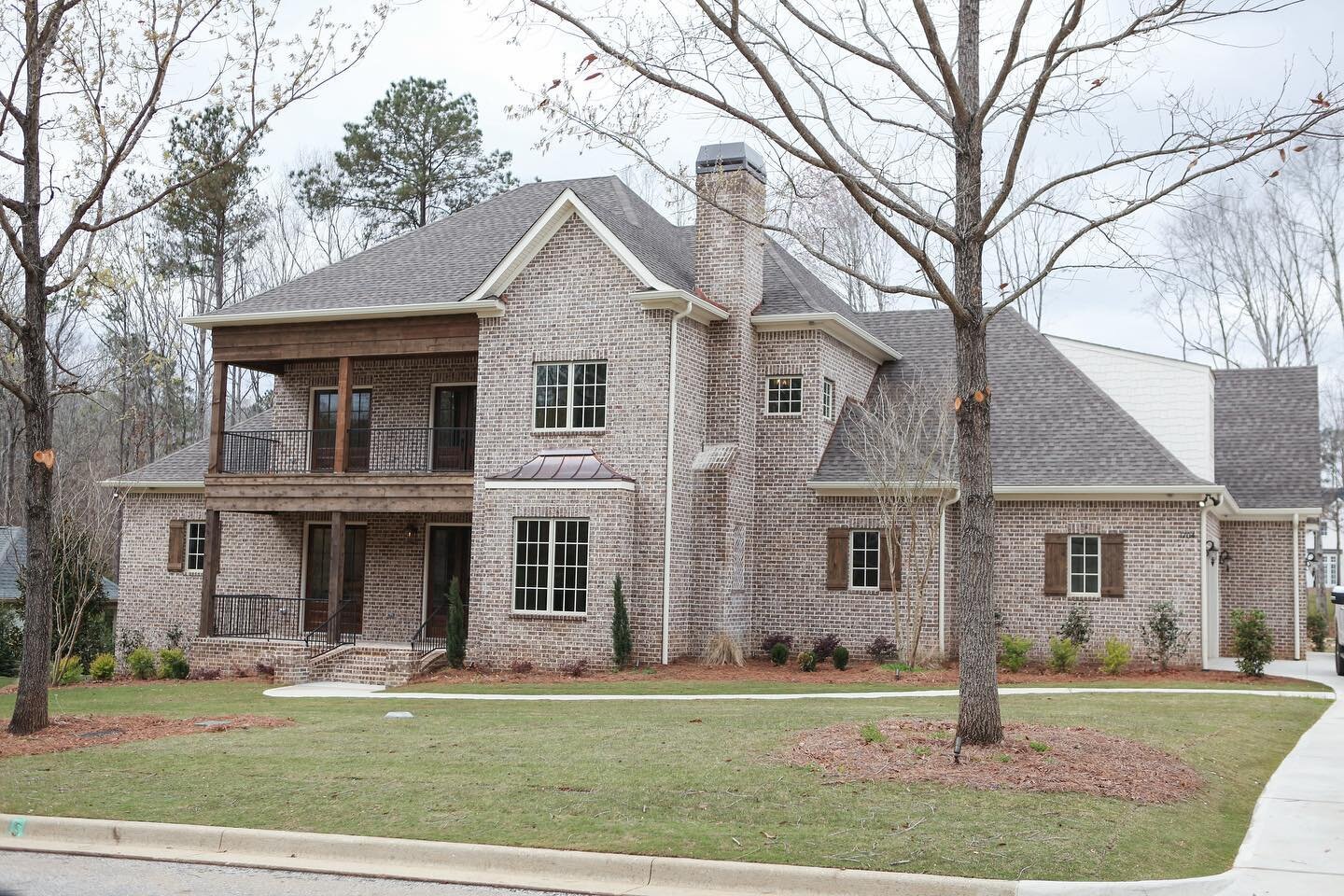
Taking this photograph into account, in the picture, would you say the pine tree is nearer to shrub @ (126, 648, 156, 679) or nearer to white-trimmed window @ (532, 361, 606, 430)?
white-trimmed window @ (532, 361, 606, 430)

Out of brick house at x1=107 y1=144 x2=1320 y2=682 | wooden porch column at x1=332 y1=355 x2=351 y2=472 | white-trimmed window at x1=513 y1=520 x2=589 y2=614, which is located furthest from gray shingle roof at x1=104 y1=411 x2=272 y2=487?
white-trimmed window at x1=513 y1=520 x2=589 y2=614

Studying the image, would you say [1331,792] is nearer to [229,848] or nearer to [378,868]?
[378,868]

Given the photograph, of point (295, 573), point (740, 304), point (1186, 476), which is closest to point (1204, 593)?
point (1186, 476)

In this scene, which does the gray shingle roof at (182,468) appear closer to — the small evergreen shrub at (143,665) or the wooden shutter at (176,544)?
the wooden shutter at (176,544)

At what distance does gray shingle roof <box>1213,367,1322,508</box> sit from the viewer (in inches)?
968

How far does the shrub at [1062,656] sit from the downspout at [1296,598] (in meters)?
6.32

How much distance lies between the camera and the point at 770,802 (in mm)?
8969

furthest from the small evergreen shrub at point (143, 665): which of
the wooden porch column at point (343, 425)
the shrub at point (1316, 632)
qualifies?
the shrub at point (1316, 632)

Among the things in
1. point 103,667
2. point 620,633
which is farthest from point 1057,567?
point 103,667

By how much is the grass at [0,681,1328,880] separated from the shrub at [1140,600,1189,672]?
20.5 ft

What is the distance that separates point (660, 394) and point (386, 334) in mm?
5644

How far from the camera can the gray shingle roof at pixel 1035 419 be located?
21.8m

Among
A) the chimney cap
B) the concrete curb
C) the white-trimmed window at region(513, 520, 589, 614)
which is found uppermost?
the chimney cap

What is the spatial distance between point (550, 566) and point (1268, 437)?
605 inches
